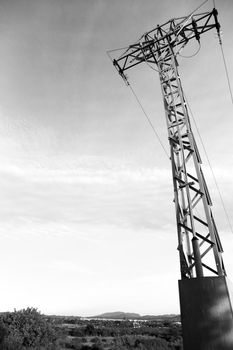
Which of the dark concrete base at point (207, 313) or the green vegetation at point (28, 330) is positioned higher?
the dark concrete base at point (207, 313)

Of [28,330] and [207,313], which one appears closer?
[207,313]

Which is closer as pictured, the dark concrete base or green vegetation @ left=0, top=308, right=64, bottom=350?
the dark concrete base

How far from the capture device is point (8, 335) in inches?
729

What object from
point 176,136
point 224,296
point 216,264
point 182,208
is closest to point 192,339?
point 224,296

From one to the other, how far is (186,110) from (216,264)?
12.6 feet

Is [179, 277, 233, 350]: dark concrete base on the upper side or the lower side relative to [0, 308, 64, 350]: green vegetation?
upper

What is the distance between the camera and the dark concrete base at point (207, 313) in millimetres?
3924

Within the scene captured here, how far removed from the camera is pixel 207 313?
13.2 feet

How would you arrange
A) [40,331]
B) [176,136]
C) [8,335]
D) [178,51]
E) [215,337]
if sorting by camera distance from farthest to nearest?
[40,331], [8,335], [178,51], [176,136], [215,337]

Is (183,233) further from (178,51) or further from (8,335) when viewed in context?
(8,335)

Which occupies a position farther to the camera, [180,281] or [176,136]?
[176,136]

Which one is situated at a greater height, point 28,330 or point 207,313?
point 207,313

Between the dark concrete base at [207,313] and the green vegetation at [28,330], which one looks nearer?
the dark concrete base at [207,313]

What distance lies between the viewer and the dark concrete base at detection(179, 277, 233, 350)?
3924mm
